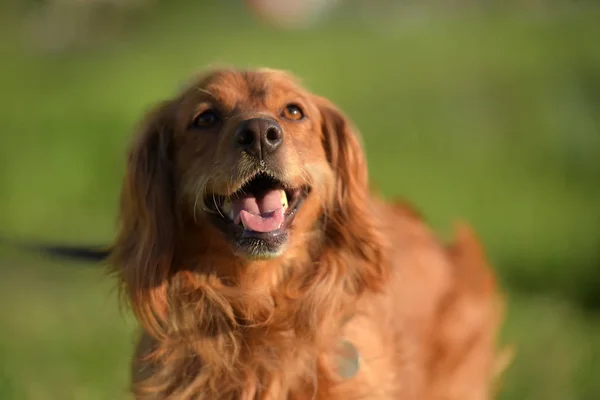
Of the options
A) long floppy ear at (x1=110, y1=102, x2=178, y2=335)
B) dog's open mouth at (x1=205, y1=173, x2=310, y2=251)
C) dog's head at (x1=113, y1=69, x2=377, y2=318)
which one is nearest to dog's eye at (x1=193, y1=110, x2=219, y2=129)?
dog's head at (x1=113, y1=69, x2=377, y2=318)

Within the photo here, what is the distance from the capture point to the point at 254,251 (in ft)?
11.0

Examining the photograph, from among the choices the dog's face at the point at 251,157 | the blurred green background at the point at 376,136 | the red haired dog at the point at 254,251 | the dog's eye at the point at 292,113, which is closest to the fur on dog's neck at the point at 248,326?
the red haired dog at the point at 254,251

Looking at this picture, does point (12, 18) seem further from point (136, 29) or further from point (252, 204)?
point (252, 204)

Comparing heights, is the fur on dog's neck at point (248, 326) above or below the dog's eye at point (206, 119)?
below

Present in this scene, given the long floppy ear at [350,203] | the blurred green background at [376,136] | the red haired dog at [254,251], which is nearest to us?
the red haired dog at [254,251]

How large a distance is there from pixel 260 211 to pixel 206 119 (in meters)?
0.54

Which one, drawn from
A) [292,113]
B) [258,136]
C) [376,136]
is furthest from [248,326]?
[376,136]

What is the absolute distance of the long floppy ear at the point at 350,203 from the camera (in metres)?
3.79

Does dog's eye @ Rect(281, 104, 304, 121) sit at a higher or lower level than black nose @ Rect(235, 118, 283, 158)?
higher

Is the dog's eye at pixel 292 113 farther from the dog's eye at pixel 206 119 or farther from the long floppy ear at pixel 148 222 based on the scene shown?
the long floppy ear at pixel 148 222

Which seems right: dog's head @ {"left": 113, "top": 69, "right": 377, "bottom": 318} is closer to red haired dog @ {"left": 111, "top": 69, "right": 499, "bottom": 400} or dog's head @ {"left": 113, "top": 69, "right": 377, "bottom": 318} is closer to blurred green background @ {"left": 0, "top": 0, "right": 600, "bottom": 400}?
red haired dog @ {"left": 111, "top": 69, "right": 499, "bottom": 400}

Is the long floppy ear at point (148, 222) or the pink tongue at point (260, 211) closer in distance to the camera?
the pink tongue at point (260, 211)

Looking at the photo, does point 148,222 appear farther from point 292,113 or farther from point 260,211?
point 292,113

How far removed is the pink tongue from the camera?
3391 millimetres
